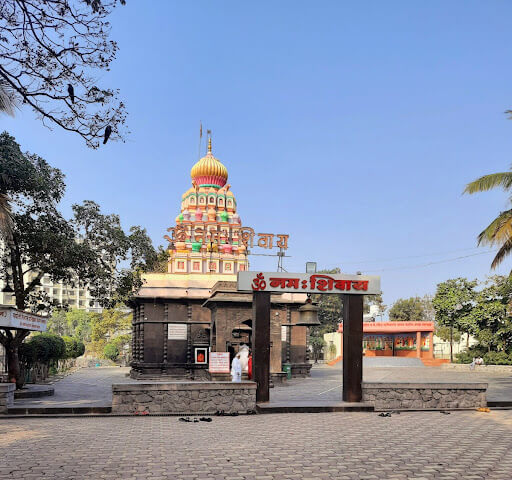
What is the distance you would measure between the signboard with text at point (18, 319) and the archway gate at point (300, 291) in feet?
20.8

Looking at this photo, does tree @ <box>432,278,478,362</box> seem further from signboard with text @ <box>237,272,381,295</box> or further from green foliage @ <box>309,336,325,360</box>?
signboard with text @ <box>237,272,381,295</box>

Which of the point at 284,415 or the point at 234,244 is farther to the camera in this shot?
the point at 234,244

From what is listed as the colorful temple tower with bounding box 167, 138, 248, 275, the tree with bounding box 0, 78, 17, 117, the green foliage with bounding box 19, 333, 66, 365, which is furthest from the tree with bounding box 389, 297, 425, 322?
the tree with bounding box 0, 78, 17, 117

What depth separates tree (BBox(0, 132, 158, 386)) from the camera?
1938 centimetres

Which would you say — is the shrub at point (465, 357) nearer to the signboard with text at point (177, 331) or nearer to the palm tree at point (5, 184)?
the signboard with text at point (177, 331)

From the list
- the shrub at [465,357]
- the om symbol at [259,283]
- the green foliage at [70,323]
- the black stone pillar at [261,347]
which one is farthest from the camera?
the green foliage at [70,323]

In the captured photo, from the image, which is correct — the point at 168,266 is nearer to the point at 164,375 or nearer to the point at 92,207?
the point at 164,375

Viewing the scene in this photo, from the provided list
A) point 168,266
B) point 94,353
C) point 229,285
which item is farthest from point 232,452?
point 94,353

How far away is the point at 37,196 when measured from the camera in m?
20.0

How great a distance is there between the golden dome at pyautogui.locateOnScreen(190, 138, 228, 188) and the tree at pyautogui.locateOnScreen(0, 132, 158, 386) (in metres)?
49.7

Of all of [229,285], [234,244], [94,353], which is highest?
[234,244]

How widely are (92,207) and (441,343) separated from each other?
4792 centimetres

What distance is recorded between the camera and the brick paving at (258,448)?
8461 mm

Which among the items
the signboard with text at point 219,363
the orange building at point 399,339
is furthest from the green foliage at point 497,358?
the signboard with text at point 219,363
